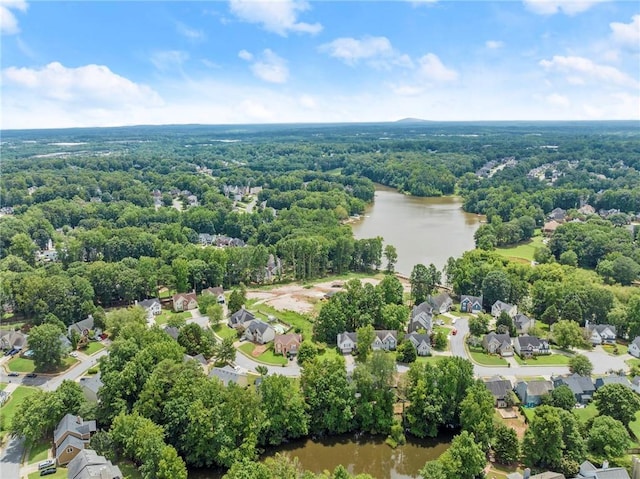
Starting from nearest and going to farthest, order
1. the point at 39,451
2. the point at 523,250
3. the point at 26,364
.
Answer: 1. the point at 39,451
2. the point at 26,364
3. the point at 523,250

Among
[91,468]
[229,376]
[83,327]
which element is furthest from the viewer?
[83,327]

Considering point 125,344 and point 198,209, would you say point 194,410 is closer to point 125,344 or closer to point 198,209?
point 125,344

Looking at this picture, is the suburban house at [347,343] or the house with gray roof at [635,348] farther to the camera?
the suburban house at [347,343]

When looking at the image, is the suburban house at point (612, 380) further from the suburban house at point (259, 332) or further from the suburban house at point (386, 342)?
the suburban house at point (259, 332)

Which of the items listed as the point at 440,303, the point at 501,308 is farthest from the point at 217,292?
the point at 501,308

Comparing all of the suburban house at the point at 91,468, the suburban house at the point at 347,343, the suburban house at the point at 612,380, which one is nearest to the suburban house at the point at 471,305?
the suburban house at the point at 347,343

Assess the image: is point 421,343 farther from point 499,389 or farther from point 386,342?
point 499,389
